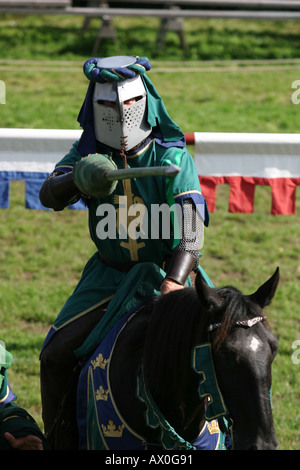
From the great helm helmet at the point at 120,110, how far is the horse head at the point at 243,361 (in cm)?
110

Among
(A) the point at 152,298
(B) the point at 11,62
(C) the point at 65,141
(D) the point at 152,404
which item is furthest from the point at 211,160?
(B) the point at 11,62

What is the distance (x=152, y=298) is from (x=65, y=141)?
236cm

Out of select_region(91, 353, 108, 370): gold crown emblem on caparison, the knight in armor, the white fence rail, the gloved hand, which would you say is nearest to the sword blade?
the gloved hand

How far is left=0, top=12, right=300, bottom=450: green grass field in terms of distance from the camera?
692 cm

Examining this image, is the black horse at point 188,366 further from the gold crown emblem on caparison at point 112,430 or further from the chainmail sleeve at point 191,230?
the chainmail sleeve at point 191,230

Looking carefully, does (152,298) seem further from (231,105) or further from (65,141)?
(231,105)

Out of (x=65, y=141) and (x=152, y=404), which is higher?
(x=65, y=141)

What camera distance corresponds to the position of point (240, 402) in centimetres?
296

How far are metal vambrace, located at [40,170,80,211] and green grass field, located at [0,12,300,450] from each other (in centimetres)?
155

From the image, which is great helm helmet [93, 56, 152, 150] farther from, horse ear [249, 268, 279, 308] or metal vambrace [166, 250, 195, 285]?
horse ear [249, 268, 279, 308]

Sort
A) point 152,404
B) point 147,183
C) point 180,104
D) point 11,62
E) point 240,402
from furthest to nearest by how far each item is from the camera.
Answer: point 11,62 < point 180,104 < point 147,183 < point 152,404 < point 240,402

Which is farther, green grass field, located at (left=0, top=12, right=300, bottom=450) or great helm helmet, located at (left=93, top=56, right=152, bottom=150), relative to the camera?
green grass field, located at (left=0, top=12, right=300, bottom=450)

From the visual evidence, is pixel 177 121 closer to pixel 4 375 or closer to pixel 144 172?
pixel 4 375

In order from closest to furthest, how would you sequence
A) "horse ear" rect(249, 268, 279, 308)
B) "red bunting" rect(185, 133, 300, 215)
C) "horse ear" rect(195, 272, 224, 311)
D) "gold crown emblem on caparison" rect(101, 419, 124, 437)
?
"horse ear" rect(195, 272, 224, 311), "horse ear" rect(249, 268, 279, 308), "gold crown emblem on caparison" rect(101, 419, 124, 437), "red bunting" rect(185, 133, 300, 215)
